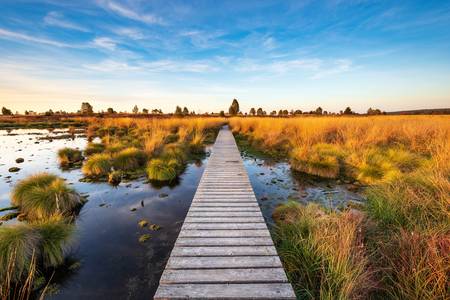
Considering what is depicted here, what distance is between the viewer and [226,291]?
2.21 m

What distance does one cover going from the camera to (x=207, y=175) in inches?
263

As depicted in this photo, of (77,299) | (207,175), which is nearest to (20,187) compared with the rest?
(77,299)

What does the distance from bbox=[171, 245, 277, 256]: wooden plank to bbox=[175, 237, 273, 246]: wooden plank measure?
0.08 metres

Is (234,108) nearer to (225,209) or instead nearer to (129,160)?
(129,160)

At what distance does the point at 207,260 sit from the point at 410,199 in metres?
3.92

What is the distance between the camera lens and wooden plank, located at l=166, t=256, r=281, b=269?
8.38ft

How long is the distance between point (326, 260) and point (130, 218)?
4122 mm

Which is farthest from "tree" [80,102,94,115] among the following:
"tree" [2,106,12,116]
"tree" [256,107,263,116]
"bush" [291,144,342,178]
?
"bush" [291,144,342,178]

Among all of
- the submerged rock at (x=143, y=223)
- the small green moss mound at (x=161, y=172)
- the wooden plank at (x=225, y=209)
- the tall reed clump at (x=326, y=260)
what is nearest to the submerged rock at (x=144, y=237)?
the submerged rock at (x=143, y=223)

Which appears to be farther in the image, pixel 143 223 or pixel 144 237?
pixel 143 223

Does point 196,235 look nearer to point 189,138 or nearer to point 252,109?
point 189,138

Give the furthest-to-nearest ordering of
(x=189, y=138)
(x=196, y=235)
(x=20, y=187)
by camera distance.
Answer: (x=189, y=138), (x=20, y=187), (x=196, y=235)

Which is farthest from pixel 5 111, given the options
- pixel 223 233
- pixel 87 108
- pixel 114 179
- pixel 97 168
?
pixel 223 233

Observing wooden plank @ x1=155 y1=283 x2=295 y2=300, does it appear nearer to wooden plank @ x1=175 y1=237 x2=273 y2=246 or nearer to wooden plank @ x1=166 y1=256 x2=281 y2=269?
wooden plank @ x1=166 y1=256 x2=281 y2=269
